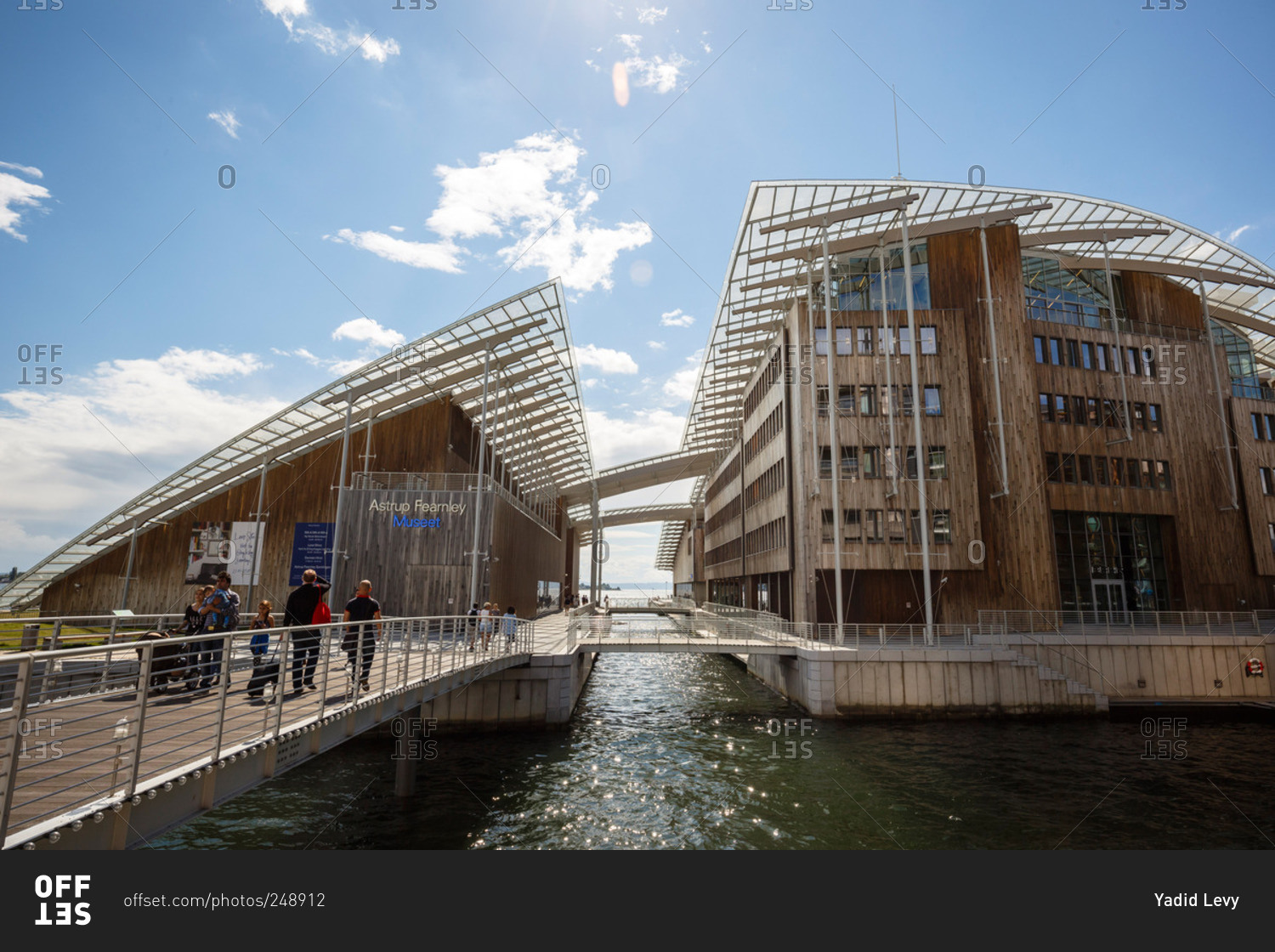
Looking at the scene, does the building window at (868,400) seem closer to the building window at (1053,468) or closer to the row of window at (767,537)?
the row of window at (767,537)

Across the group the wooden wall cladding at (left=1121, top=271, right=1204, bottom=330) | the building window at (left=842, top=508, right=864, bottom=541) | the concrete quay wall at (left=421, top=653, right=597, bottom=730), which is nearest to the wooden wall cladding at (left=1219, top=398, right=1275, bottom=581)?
the wooden wall cladding at (left=1121, top=271, right=1204, bottom=330)

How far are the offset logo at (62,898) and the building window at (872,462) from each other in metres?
27.5

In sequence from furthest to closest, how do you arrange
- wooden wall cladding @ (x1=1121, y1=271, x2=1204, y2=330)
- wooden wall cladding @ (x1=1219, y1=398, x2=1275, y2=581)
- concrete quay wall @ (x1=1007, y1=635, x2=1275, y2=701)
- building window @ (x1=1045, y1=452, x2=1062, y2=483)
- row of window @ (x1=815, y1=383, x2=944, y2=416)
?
wooden wall cladding @ (x1=1121, y1=271, x2=1204, y2=330), wooden wall cladding @ (x1=1219, y1=398, x2=1275, y2=581), building window @ (x1=1045, y1=452, x2=1062, y2=483), row of window @ (x1=815, y1=383, x2=944, y2=416), concrete quay wall @ (x1=1007, y1=635, x2=1275, y2=701)

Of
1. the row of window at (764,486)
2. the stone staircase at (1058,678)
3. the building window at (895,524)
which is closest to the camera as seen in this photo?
the stone staircase at (1058,678)

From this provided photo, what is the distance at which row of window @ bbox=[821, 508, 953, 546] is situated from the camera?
27.8m

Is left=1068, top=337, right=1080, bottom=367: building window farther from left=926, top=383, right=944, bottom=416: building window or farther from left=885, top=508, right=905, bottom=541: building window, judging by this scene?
left=885, top=508, right=905, bottom=541: building window

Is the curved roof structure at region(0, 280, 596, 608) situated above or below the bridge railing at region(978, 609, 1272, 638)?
above

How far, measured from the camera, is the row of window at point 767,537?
3332 centimetres

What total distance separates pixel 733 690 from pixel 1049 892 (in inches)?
875

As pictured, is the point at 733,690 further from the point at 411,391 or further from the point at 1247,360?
the point at 1247,360

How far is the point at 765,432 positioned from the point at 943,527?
12593 mm

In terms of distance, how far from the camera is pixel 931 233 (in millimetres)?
30250

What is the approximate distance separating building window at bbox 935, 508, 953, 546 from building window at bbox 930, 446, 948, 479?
4.98ft

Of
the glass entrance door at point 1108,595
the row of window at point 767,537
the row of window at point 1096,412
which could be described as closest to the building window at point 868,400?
the row of window at point 767,537
